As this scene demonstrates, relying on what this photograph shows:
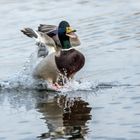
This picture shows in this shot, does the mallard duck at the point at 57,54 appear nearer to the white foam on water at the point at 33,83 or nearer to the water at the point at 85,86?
the white foam on water at the point at 33,83

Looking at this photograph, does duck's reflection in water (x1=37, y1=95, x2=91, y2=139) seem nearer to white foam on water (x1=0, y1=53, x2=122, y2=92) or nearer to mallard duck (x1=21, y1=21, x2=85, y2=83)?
white foam on water (x1=0, y1=53, x2=122, y2=92)

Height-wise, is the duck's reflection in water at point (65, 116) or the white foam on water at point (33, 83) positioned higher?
the white foam on water at point (33, 83)

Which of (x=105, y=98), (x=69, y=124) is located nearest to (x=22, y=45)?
(x=105, y=98)

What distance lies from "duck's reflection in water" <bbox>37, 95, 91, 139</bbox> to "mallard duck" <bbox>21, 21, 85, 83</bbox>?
2.60 feet

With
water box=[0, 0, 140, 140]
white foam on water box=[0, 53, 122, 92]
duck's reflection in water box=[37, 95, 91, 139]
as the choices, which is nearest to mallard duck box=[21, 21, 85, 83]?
white foam on water box=[0, 53, 122, 92]

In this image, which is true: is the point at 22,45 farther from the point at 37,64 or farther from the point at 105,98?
the point at 105,98

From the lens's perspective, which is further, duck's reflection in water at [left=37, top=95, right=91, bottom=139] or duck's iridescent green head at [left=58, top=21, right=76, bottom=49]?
duck's iridescent green head at [left=58, top=21, right=76, bottom=49]

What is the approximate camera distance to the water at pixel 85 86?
10.9 meters

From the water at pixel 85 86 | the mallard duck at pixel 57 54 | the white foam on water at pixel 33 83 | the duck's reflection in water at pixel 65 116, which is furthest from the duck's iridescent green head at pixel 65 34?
the duck's reflection in water at pixel 65 116

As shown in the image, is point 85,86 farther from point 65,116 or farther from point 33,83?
point 65,116

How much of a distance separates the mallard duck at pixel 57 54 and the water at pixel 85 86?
0.31 m

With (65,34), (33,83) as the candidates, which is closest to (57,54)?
(65,34)

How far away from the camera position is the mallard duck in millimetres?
13938

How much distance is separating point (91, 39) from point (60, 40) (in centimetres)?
421
